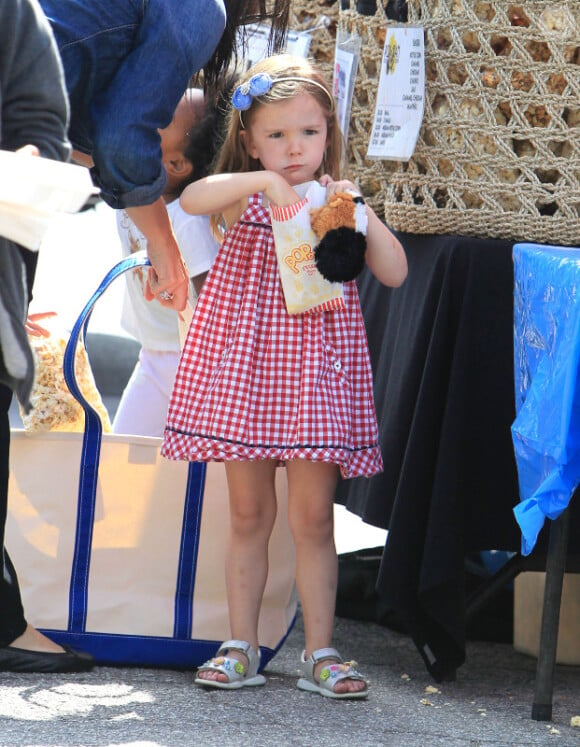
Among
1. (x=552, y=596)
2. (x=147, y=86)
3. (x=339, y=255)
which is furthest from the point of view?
(x=339, y=255)

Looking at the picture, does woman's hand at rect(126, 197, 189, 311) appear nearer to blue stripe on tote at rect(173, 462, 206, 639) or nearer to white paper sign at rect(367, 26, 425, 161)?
blue stripe on tote at rect(173, 462, 206, 639)

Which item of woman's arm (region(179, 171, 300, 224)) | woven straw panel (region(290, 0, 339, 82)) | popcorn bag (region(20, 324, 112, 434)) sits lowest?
popcorn bag (region(20, 324, 112, 434))

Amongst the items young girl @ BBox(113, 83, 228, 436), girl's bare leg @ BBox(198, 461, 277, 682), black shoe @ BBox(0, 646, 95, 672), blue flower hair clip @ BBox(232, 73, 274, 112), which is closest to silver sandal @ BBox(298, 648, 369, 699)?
girl's bare leg @ BBox(198, 461, 277, 682)

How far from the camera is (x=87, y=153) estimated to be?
2004mm

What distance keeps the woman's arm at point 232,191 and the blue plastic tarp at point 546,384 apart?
0.43m

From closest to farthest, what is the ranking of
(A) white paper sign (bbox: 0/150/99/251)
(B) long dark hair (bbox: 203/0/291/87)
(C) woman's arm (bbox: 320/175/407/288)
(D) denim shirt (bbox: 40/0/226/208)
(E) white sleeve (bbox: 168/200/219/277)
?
A: (A) white paper sign (bbox: 0/150/99/251)
(D) denim shirt (bbox: 40/0/226/208)
(B) long dark hair (bbox: 203/0/291/87)
(C) woman's arm (bbox: 320/175/407/288)
(E) white sleeve (bbox: 168/200/219/277)

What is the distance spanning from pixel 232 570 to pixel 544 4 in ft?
3.85

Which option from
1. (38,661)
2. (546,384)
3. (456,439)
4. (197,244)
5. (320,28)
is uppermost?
(320,28)

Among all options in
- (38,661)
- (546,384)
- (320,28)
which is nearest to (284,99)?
(320,28)

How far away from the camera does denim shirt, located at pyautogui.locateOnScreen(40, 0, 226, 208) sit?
1.79m

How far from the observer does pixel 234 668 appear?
85.9 inches

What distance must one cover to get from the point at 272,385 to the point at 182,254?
536 mm

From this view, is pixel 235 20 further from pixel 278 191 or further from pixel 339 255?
pixel 339 255

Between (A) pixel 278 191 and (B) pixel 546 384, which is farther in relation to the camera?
(A) pixel 278 191
